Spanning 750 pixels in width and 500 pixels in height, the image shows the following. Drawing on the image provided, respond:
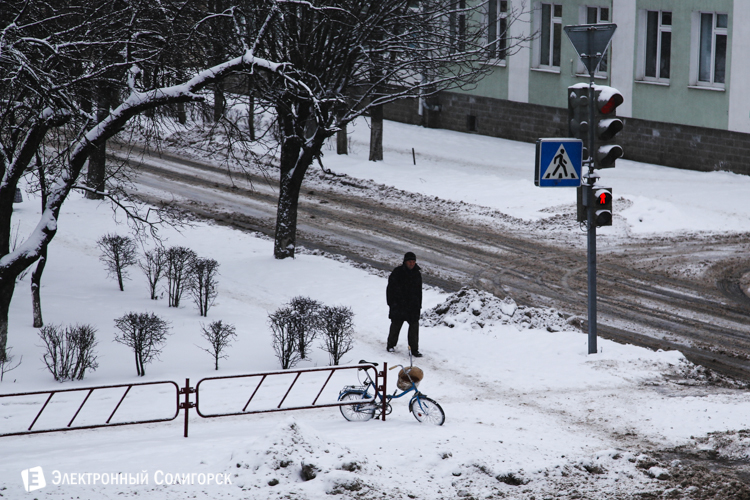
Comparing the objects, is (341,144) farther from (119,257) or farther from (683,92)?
(119,257)

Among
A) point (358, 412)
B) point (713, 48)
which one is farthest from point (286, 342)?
point (713, 48)

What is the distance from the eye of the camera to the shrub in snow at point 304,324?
11914 millimetres

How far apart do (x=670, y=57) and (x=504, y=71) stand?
710cm

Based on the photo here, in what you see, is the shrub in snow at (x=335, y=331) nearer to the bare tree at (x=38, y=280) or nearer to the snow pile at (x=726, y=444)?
the bare tree at (x=38, y=280)

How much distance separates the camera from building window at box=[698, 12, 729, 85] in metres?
24.3

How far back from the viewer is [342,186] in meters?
25.0

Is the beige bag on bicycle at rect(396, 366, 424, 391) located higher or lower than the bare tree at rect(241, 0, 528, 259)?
lower

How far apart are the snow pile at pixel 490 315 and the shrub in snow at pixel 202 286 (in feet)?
11.9

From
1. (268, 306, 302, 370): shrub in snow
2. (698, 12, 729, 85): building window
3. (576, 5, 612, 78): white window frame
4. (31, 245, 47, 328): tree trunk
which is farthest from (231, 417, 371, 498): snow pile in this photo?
(576, 5, 612, 78): white window frame

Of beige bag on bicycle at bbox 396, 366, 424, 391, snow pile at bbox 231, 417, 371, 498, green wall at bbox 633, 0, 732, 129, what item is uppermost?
green wall at bbox 633, 0, 732, 129

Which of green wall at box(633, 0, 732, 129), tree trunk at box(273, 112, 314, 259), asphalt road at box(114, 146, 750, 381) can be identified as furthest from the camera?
green wall at box(633, 0, 732, 129)

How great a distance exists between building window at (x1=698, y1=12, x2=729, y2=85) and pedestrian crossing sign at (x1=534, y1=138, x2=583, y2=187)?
15315 mm

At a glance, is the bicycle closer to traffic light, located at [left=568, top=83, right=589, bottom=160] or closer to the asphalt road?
traffic light, located at [left=568, top=83, right=589, bottom=160]

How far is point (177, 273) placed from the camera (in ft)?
48.1
